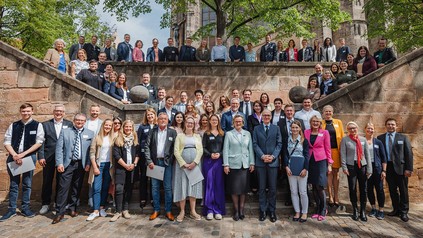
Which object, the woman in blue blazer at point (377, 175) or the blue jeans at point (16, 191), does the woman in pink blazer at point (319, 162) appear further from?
the blue jeans at point (16, 191)

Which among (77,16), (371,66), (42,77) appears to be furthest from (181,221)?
(77,16)

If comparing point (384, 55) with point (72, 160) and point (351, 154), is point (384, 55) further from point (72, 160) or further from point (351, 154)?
point (72, 160)

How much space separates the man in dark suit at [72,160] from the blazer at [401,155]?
6.07 m

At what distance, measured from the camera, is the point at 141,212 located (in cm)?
543

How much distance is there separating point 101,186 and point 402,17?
572 inches

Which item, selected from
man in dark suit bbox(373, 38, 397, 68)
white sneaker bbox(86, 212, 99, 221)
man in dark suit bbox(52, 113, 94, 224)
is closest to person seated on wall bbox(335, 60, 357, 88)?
man in dark suit bbox(373, 38, 397, 68)

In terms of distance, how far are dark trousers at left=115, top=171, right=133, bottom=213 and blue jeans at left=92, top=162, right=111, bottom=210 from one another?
1.04 feet

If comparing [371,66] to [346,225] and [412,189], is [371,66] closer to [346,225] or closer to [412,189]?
[412,189]

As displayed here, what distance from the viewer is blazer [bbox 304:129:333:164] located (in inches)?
201

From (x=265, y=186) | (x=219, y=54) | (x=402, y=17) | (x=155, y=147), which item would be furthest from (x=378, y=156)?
(x=402, y=17)

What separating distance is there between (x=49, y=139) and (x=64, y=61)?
2.77 m

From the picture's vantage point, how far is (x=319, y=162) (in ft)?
16.8

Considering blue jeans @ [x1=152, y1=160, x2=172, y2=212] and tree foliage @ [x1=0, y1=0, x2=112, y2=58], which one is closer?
blue jeans @ [x1=152, y1=160, x2=172, y2=212]

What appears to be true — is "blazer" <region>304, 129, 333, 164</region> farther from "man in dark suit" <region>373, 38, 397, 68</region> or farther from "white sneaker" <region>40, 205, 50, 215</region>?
"white sneaker" <region>40, 205, 50, 215</region>
